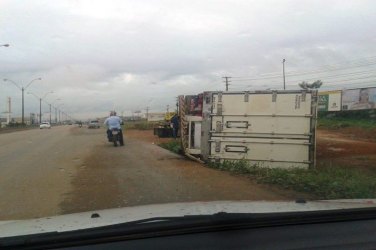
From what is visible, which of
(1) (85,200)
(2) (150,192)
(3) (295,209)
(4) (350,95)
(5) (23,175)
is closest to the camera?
(3) (295,209)

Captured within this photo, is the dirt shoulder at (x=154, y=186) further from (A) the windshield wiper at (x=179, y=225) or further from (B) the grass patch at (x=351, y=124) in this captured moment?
(B) the grass patch at (x=351, y=124)

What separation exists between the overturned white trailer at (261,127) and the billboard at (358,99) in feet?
135

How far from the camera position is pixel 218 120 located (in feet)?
50.7

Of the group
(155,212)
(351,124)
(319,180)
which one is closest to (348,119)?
(351,124)

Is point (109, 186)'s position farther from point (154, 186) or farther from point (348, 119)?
point (348, 119)

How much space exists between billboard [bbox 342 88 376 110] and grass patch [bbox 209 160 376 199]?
42.4 metres

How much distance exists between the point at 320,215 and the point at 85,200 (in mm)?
7164

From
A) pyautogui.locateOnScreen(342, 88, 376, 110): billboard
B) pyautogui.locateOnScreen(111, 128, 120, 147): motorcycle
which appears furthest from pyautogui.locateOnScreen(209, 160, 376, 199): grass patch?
pyautogui.locateOnScreen(342, 88, 376, 110): billboard

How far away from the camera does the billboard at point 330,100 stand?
5912cm

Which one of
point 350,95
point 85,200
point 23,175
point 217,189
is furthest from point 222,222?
point 350,95

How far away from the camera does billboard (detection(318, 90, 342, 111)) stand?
59.1 metres

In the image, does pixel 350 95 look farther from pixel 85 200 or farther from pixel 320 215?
pixel 320 215

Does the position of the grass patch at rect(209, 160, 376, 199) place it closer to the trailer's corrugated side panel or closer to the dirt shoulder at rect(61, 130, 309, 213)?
the dirt shoulder at rect(61, 130, 309, 213)

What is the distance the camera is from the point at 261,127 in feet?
49.2
